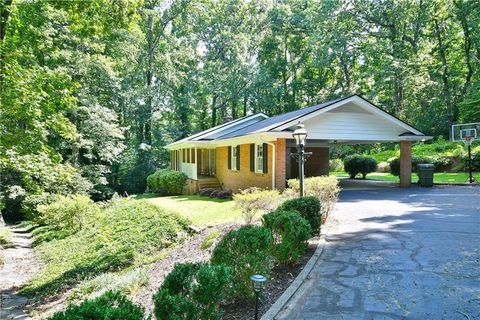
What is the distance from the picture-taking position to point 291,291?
4.74 meters

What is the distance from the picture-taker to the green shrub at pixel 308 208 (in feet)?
22.6

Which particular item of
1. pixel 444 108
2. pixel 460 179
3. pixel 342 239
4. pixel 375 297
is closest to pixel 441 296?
pixel 375 297

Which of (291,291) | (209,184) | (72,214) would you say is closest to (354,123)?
(209,184)

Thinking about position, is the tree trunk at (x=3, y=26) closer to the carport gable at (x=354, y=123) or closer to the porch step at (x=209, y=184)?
the carport gable at (x=354, y=123)

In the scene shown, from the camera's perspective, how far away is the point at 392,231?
7824mm

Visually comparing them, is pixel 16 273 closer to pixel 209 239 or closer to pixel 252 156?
pixel 209 239

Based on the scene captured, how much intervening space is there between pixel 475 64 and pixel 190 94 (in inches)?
→ 986

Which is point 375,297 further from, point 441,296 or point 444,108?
point 444,108

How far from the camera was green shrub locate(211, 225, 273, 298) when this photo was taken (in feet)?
15.4

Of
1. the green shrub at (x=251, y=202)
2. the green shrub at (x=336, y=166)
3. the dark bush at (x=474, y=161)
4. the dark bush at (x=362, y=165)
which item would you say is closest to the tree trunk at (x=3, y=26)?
the green shrub at (x=251, y=202)

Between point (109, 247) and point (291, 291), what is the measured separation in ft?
26.2

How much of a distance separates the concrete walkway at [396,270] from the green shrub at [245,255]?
0.61 m

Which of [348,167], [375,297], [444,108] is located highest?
[444,108]

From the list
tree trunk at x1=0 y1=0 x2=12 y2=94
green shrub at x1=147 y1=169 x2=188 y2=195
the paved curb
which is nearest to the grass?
the paved curb
